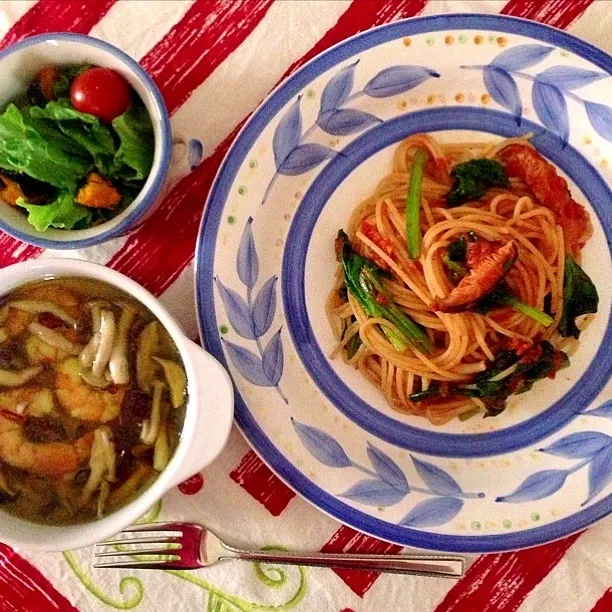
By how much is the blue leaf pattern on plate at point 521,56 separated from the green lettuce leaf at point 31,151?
2.97ft

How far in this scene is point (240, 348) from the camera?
4.83ft

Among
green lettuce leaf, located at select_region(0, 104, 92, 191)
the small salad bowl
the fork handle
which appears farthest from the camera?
the fork handle

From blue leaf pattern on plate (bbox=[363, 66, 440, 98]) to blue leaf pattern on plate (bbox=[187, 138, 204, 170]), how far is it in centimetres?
39

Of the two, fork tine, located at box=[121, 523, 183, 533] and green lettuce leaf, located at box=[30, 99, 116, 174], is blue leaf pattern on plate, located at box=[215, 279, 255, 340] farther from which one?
fork tine, located at box=[121, 523, 183, 533]

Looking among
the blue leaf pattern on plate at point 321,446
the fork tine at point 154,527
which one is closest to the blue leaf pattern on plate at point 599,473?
the blue leaf pattern on plate at point 321,446

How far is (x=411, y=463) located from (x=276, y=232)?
577mm

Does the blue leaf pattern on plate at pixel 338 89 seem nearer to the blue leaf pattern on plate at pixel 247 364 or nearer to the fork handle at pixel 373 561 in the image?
the blue leaf pattern on plate at pixel 247 364

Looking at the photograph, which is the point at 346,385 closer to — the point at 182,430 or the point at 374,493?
the point at 374,493

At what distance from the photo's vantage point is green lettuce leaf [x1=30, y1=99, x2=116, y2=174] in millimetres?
1413

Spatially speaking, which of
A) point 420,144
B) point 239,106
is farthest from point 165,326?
point 420,144

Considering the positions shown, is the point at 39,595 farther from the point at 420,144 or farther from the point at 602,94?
the point at 602,94

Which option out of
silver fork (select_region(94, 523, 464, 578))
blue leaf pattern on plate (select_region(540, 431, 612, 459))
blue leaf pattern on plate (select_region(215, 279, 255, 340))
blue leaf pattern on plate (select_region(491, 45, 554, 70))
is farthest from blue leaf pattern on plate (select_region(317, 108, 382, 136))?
silver fork (select_region(94, 523, 464, 578))

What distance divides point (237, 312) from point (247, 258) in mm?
116

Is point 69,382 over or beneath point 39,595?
over
